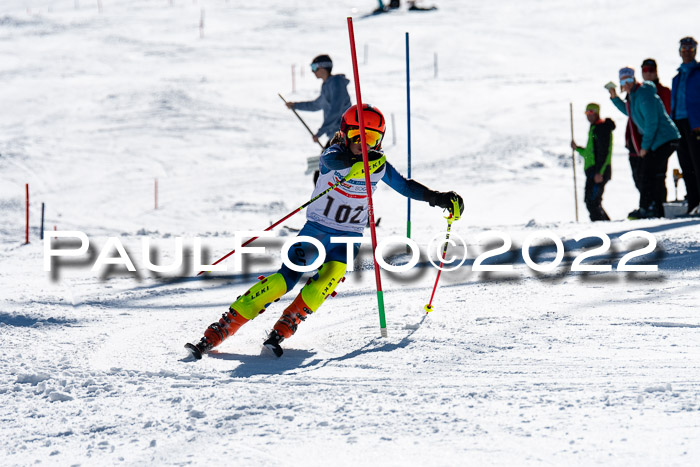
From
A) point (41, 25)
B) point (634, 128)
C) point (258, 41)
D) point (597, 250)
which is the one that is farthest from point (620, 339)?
point (41, 25)

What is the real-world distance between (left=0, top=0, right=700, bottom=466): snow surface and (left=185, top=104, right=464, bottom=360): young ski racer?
186mm

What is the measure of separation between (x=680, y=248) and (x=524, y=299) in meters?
1.84

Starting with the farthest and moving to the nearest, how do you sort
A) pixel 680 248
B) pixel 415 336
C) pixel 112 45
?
pixel 112 45, pixel 680 248, pixel 415 336

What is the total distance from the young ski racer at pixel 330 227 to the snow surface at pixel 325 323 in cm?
19

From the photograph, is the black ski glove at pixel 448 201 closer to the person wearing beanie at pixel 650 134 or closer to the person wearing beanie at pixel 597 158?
the person wearing beanie at pixel 650 134

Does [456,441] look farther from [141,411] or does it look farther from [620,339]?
[620,339]

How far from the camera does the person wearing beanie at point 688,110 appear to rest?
7848mm

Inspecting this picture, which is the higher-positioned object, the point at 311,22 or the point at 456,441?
the point at 311,22

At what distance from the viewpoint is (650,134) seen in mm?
8508

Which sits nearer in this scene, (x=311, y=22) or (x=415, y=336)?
(x=415, y=336)

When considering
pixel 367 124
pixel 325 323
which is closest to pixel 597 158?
pixel 325 323

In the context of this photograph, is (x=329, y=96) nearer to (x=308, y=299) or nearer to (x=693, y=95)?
(x=693, y=95)

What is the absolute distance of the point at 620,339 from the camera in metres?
4.38

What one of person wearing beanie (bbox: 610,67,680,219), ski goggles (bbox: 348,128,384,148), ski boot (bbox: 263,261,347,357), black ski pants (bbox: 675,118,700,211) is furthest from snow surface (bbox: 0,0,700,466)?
ski goggles (bbox: 348,128,384,148)
